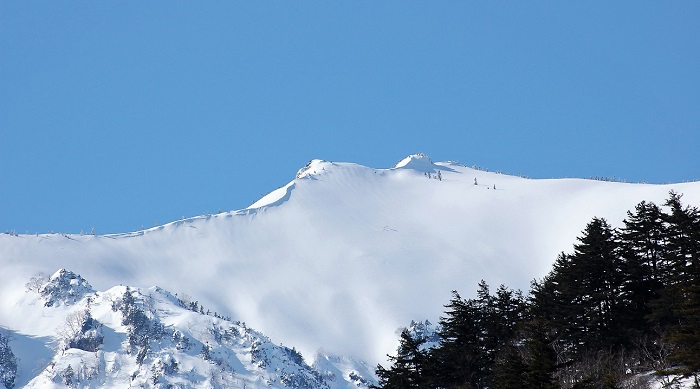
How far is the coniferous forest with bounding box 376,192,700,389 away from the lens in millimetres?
52969

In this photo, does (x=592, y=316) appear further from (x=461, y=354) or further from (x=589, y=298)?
(x=461, y=354)

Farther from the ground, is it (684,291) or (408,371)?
(408,371)

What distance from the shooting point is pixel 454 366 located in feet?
191

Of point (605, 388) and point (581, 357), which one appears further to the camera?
point (581, 357)

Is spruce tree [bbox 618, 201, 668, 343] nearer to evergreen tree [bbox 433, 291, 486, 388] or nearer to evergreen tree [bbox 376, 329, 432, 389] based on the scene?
evergreen tree [bbox 433, 291, 486, 388]

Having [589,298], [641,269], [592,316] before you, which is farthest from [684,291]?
[589,298]

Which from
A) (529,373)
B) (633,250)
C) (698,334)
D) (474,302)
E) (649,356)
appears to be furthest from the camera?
(474,302)

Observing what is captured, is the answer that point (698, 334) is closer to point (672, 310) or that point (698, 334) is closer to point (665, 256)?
point (672, 310)

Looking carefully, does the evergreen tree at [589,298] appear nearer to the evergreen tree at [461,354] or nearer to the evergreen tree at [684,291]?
the evergreen tree at [684,291]

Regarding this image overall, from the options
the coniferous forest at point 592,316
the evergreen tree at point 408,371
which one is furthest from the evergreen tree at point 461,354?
the evergreen tree at point 408,371

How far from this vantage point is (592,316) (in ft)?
189

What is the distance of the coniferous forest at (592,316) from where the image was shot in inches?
2085

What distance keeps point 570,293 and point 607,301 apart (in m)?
2.60

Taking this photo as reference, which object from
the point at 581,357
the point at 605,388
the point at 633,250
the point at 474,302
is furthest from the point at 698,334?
the point at 474,302
